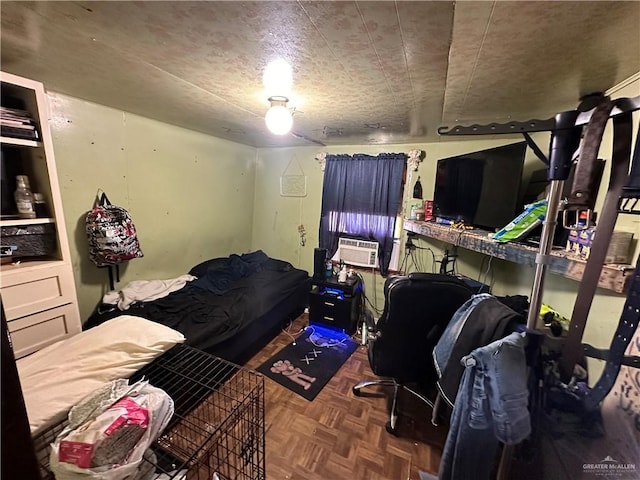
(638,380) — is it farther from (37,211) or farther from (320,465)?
(37,211)

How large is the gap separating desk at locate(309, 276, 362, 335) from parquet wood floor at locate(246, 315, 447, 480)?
0.77m

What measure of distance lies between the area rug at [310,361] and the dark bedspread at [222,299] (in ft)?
1.59

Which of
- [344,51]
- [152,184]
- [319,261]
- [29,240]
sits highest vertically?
[344,51]

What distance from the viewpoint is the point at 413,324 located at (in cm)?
160

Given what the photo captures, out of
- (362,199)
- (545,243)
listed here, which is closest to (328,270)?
(362,199)

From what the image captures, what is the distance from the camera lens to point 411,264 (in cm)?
315

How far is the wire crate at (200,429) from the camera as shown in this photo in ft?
2.79

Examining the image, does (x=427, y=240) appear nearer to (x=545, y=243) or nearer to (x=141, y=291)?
(x=545, y=243)

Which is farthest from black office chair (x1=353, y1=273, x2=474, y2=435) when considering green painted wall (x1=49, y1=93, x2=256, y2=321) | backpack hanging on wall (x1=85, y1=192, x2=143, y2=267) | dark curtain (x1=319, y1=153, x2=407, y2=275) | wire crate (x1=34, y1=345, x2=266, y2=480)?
green painted wall (x1=49, y1=93, x2=256, y2=321)

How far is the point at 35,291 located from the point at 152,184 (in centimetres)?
153

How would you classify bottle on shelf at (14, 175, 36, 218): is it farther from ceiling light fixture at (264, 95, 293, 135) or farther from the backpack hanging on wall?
ceiling light fixture at (264, 95, 293, 135)

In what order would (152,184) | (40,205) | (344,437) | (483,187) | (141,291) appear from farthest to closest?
1. (152,184)
2. (141,291)
3. (483,187)
4. (344,437)
5. (40,205)

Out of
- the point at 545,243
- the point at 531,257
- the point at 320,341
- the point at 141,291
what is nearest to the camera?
the point at 545,243

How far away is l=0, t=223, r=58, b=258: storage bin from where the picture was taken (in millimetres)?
1305
